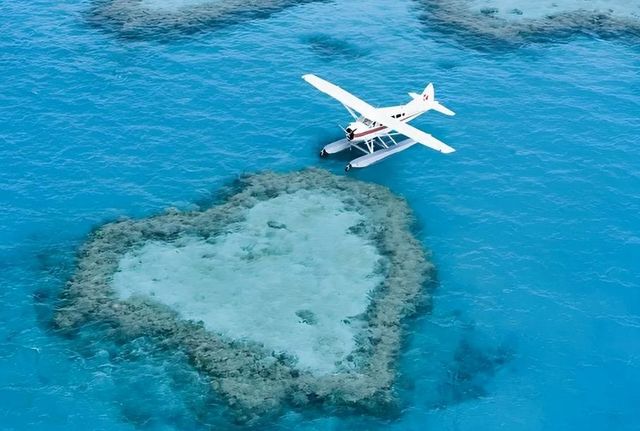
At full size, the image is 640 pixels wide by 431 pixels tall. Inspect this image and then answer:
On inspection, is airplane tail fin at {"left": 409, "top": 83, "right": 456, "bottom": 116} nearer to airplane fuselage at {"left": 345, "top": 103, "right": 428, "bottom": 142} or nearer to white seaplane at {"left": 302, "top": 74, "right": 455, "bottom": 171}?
white seaplane at {"left": 302, "top": 74, "right": 455, "bottom": 171}

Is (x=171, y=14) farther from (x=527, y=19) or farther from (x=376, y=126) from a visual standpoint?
(x=527, y=19)

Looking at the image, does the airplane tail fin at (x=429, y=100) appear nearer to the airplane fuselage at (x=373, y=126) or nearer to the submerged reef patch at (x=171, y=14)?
the airplane fuselage at (x=373, y=126)

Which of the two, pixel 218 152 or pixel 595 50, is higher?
pixel 595 50

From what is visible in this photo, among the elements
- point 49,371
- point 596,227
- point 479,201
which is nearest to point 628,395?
point 596,227

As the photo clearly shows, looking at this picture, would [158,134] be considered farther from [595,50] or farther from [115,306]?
[595,50]

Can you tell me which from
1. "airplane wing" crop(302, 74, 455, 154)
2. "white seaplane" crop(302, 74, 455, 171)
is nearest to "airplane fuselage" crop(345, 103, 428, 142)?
"white seaplane" crop(302, 74, 455, 171)

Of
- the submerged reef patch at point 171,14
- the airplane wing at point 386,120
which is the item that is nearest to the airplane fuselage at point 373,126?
the airplane wing at point 386,120
